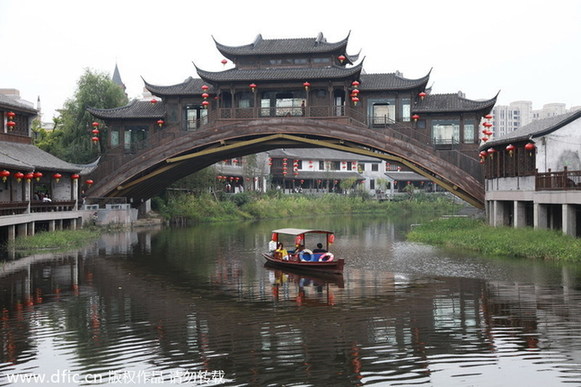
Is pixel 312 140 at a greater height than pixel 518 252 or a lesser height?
greater

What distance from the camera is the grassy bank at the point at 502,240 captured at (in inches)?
1075

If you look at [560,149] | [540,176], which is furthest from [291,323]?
[560,149]

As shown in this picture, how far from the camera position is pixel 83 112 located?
2253 inches

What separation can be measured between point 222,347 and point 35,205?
86.1ft

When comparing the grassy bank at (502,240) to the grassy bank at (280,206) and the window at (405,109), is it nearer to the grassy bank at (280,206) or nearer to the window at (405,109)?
the window at (405,109)

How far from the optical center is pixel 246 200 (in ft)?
238

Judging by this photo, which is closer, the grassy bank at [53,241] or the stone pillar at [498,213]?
the grassy bank at [53,241]

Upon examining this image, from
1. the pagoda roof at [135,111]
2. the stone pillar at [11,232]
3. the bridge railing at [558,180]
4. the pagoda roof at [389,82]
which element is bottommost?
the stone pillar at [11,232]

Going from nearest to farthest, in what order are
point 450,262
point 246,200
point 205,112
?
point 450,262
point 205,112
point 246,200

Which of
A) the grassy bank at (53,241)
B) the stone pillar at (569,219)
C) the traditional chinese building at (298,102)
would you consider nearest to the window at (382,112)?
the traditional chinese building at (298,102)

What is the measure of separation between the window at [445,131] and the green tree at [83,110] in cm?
2790

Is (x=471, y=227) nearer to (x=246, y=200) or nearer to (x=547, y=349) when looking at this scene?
(x=547, y=349)

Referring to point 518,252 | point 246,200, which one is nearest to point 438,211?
point 246,200

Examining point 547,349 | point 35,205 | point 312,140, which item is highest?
point 312,140
